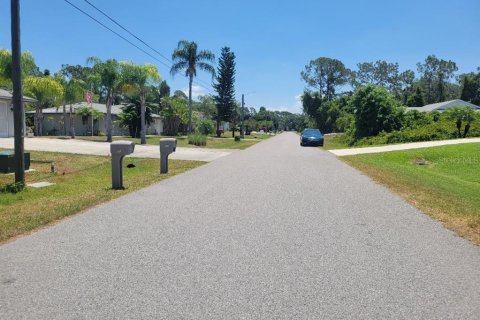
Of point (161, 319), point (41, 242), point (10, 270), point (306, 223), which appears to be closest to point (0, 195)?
point (41, 242)

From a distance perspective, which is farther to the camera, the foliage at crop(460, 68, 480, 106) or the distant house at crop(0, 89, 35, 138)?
the foliage at crop(460, 68, 480, 106)

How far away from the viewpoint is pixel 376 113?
3597 cm

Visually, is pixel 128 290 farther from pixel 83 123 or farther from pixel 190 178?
pixel 83 123

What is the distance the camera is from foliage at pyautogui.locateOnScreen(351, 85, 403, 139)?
35594 mm

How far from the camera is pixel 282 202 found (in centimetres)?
903

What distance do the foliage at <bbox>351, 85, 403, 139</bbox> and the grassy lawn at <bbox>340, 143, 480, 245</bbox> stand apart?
11.2 meters

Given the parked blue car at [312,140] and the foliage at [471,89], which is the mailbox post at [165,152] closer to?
the parked blue car at [312,140]

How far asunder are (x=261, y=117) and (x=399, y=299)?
547ft

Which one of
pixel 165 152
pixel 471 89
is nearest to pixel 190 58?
pixel 165 152

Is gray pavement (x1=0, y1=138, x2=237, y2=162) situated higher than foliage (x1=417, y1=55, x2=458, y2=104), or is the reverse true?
foliage (x1=417, y1=55, x2=458, y2=104)

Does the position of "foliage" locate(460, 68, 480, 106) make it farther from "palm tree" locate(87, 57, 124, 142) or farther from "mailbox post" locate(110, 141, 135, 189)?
"mailbox post" locate(110, 141, 135, 189)

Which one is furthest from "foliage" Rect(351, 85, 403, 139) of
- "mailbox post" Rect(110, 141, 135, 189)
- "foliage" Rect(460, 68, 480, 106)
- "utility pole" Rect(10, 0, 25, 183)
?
"foliage" Rect(460, 68, 480, 106)

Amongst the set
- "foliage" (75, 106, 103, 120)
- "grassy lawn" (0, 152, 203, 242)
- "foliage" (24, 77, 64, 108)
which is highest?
"foliage" (24, 77, 64, 108)

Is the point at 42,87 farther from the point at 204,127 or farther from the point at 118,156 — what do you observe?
the point at 204,127
